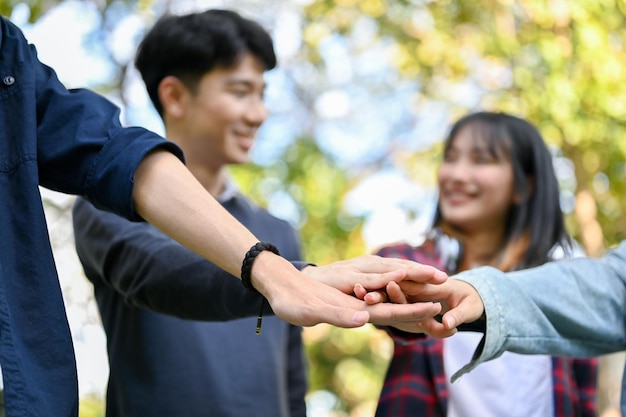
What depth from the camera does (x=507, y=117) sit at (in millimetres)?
3021

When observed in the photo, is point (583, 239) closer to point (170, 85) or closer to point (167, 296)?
point (170, 85)

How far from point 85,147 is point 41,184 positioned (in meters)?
0.14

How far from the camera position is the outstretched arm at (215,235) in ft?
5.67

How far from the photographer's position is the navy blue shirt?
153 cm

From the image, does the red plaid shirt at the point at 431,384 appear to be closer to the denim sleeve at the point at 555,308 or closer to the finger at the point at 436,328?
the denim sleeve at the point at 555,308

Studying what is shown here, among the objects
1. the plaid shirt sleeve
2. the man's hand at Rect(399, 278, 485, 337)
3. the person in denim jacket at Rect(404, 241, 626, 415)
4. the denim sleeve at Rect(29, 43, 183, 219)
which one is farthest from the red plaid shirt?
the denim sleeve at Rect(29, 43, 183, 219)

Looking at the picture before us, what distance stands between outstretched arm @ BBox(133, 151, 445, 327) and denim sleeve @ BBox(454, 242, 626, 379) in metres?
0.29

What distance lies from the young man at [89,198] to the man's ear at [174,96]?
1.06m

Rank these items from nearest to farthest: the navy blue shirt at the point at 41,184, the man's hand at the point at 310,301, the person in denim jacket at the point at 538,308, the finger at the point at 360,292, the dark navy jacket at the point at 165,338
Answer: the navy blue shirt at the point at 41,184, the man's hand at the point at 310,301, the finger at the point at 360,292, the person in denim jacket at the point at 538,308, the dark navy jacket at the point at 165,338

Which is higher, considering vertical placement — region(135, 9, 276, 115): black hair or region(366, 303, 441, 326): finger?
region(135, 9, 276, 115): black hair

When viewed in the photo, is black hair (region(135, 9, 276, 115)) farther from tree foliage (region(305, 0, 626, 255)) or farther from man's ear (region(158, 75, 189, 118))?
tree foliage (region(305, 0, 626, 255))

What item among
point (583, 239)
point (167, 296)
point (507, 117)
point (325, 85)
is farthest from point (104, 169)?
point (325, 85)

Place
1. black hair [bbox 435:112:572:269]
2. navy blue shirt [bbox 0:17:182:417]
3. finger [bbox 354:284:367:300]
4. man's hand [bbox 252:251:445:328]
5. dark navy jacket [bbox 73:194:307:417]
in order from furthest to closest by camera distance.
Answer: black hair [bbox 435:112:572:269], dark navy jacket [bbox 73:194:307:417], finger [bbox 354:284:367:300], man's hand [bbox 252:251:445:328], navy blue shirt [bbox 0:17:182:417]

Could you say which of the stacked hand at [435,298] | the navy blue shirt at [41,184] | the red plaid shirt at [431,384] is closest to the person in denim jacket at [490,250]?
the red plaid shirt at [431,384]
